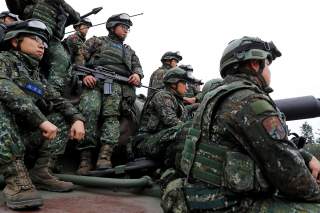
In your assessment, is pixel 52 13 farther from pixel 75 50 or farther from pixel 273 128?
pixel 273 128

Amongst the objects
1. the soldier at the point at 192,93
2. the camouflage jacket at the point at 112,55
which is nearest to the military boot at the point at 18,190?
the camouflage jacket at the point at 112,55

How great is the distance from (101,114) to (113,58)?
920 mm

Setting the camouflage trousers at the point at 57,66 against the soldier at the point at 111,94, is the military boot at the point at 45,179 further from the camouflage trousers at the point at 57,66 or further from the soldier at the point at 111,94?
the camouflage trousers at the point at 57,66

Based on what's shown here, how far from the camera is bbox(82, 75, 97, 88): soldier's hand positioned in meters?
5.46

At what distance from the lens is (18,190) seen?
3.57 metres

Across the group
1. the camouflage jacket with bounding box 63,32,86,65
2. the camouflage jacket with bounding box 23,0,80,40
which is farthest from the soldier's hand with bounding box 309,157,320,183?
the camouflage jacket with bounding box 63,32,86,65

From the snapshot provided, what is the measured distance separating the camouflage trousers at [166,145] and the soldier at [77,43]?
1.69m

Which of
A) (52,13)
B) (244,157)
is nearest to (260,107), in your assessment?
(244,157)

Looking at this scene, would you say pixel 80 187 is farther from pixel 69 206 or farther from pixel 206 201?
pixel 206 201

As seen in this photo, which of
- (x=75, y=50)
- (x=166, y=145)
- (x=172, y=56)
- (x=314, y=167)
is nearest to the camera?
(x=314, y=167)

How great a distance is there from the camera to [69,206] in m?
3.80

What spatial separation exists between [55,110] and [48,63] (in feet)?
3.14

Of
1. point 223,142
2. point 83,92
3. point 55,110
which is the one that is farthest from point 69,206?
point 83,92

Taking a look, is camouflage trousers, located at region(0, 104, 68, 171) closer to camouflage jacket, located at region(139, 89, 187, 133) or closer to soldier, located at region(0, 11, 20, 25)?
camouflage jacket, located at region(139, 89, 187, 133)
